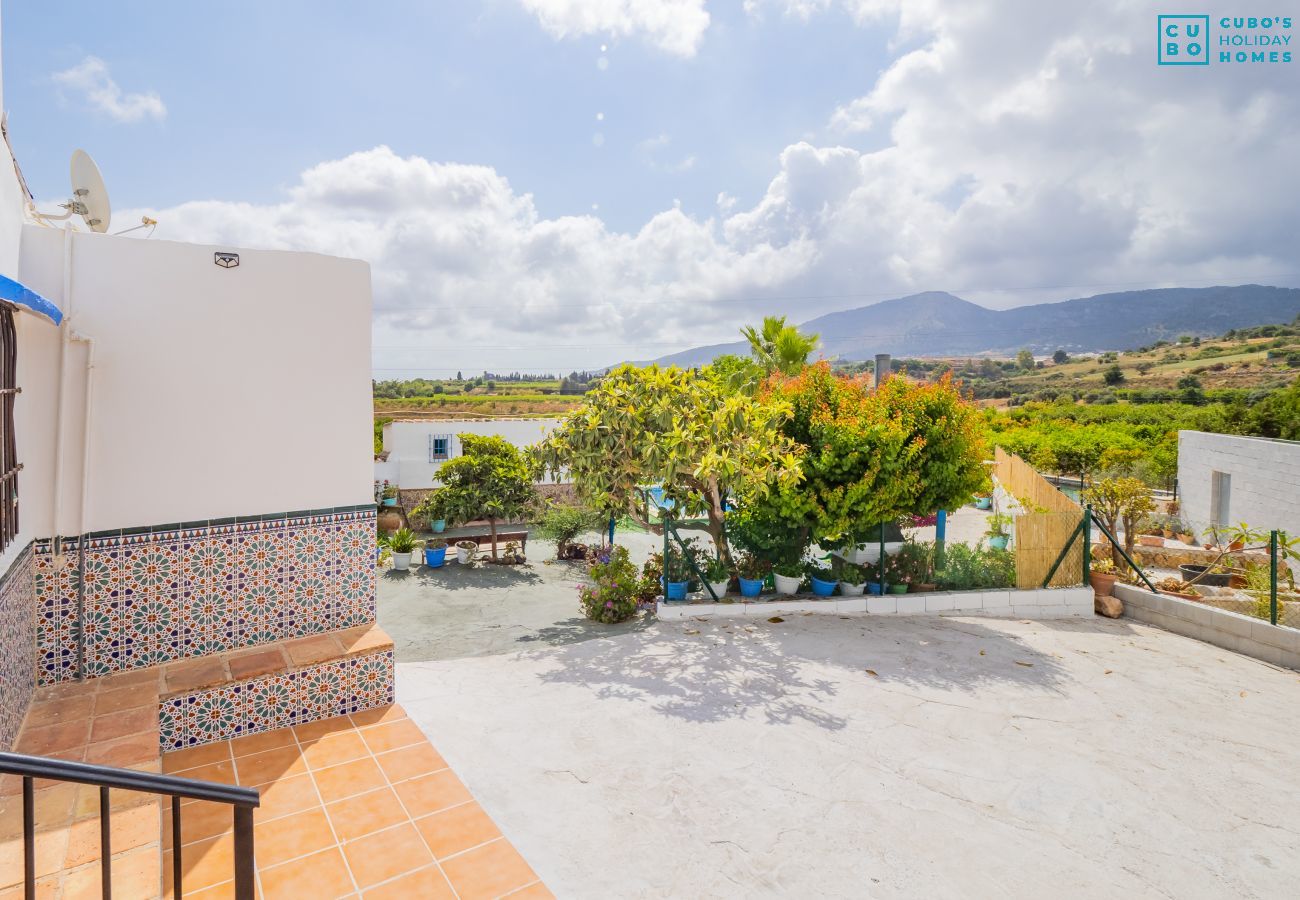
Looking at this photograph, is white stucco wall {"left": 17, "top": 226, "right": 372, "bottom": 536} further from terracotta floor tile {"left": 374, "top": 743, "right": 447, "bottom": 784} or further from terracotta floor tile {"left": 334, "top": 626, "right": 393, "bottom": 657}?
terracotta floor tile {"left": 374, "top": 743, "right": 447, "bottom": 784}

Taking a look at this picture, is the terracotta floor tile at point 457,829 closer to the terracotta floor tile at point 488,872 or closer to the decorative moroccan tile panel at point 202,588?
the terracotta floor tile at point 488,872

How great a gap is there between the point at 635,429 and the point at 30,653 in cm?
521

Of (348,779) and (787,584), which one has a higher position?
(787,584)

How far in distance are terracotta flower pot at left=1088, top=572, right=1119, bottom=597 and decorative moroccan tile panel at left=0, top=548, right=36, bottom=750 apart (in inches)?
408

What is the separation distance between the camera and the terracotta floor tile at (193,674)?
154 inches

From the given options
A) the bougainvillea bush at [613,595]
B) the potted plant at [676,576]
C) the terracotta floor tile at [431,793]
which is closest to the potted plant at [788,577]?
the potted plant at [676,576]

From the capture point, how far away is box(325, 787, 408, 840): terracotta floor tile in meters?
3.16

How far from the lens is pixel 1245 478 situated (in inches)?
473

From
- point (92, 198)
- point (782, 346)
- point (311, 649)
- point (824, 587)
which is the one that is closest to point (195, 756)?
point (311, 649)

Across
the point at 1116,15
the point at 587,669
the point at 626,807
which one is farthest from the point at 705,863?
the point at 1116,15

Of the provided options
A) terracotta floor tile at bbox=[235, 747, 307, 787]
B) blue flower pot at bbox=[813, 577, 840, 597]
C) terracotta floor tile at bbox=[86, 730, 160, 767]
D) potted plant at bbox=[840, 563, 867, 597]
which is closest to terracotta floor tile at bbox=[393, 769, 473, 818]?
terracotta floor tile at bbox=[235, 747, 307, 787]

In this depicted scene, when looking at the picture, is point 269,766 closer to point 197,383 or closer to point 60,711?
point 60,711

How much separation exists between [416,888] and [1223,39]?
46.5 feet

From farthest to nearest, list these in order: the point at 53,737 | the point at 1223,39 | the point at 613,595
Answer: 1. the point at 1223,39
2. the point at 613,595
3. the point at 53,737
